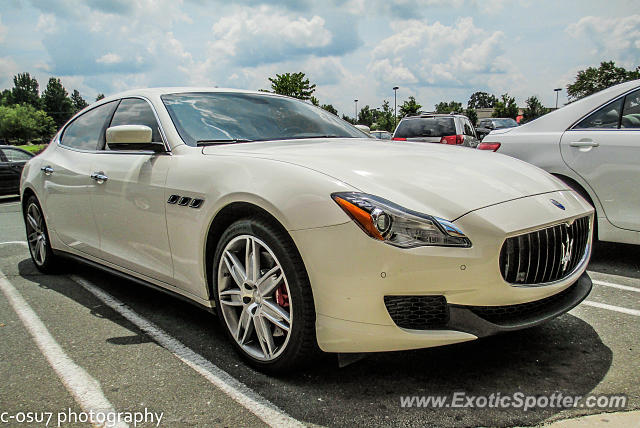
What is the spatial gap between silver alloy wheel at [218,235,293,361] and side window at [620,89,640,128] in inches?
135

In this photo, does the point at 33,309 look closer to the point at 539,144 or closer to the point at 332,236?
the point at 332,236

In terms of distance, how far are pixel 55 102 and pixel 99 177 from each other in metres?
155

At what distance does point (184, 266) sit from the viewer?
9.48 feet

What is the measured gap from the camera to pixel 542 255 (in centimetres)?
228

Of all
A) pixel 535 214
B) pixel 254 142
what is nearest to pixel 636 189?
pixel 535 214

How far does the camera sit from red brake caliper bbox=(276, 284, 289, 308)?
94.0 inches

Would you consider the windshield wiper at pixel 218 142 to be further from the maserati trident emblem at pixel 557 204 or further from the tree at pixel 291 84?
the tree at pixel 291 84

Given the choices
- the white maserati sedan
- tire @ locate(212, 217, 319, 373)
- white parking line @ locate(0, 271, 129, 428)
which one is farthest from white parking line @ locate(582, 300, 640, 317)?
white parking line @ locate(0, 271, 129, 428)

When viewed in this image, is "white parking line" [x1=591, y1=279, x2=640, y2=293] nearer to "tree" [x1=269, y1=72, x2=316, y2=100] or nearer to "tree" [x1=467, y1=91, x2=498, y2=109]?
"tree" [x1=269, y1=72, x2=316, y2=100]

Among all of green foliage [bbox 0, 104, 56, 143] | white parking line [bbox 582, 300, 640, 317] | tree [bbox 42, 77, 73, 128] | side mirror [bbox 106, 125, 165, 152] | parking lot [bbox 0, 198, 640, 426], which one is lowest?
white parking line [bbox 582, 300, 640, 317]

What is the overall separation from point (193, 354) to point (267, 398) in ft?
2.29

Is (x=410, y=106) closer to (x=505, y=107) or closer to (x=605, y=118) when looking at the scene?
(x=505, y=107)

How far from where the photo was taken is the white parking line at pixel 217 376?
7.00 feet

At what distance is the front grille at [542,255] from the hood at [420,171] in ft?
0.70
